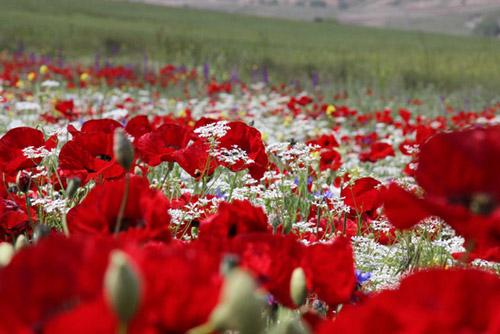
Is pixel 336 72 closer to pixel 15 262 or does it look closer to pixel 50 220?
pixel 50 220

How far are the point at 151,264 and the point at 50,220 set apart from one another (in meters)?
0.97

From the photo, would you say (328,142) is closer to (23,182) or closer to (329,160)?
(329,160)

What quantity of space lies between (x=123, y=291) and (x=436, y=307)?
0.77 ft

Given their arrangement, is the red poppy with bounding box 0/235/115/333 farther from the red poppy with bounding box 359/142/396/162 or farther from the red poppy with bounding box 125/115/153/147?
the red poppy with bounding box 359/142/396/162

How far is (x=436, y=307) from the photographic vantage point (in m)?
0.38

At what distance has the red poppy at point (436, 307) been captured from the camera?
1.21 feet

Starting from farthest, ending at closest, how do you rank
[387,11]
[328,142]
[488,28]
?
[387,11]
[488,28]
[328,142]

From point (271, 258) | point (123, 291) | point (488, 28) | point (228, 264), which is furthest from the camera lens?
point (488, 28)

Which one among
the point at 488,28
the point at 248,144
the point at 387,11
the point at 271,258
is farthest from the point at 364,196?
the point at 387,11

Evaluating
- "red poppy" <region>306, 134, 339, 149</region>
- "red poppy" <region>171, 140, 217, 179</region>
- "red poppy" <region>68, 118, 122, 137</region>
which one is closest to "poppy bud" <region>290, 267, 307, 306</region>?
"red poppy" <region>171, 140, 217, 179</region>

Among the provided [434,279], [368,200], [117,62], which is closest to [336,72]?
[117,62]

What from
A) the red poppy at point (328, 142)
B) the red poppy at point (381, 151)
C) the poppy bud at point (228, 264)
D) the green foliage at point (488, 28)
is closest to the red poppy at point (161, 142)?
the poppy bud at point (228, 264)

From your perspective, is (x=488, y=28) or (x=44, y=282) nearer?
(x=44, y=282)

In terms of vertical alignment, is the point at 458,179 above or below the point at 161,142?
above
